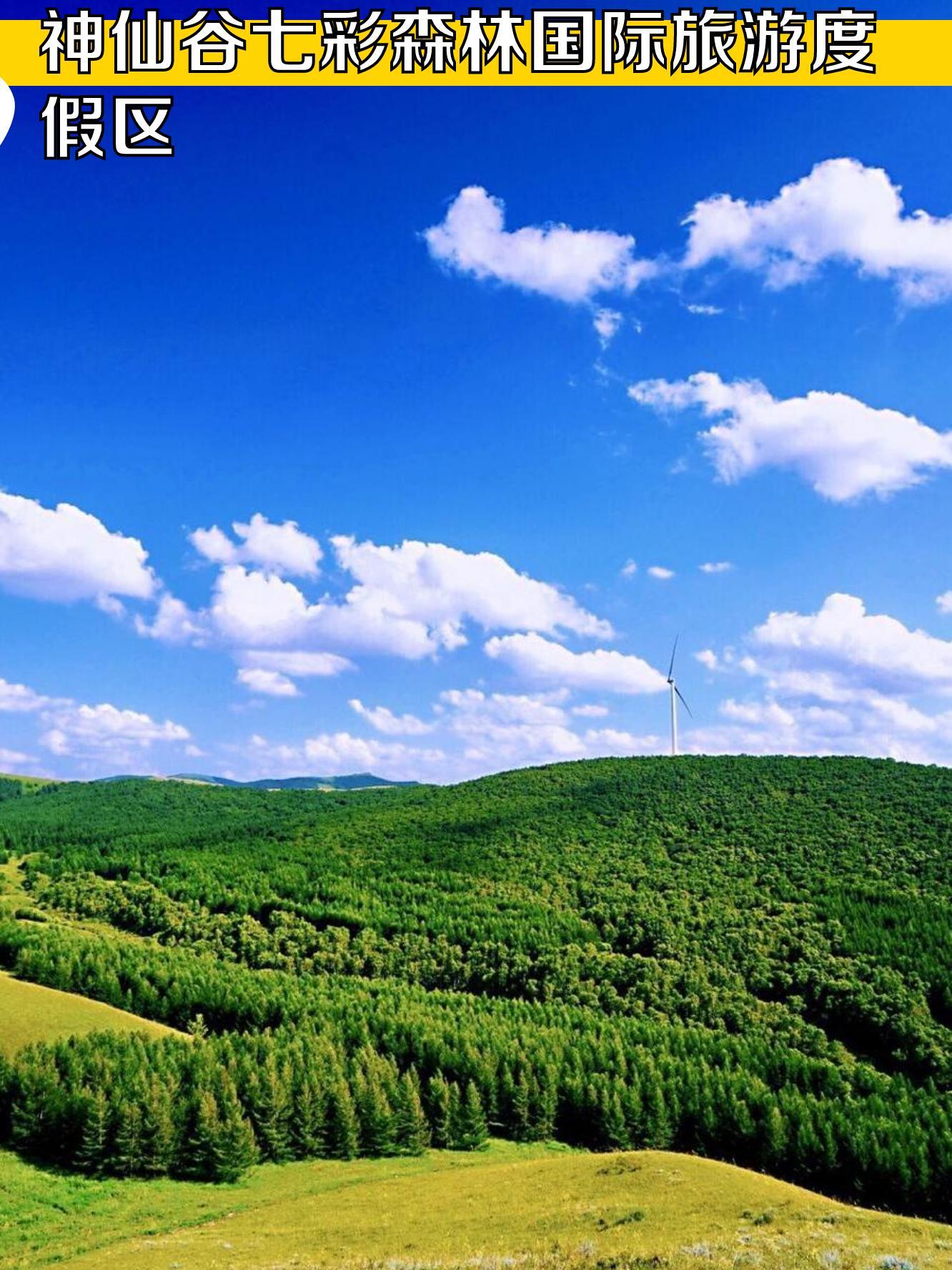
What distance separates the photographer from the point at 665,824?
554 ft

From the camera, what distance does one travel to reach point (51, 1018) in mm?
83500

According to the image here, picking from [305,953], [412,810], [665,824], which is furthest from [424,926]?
[412,810]

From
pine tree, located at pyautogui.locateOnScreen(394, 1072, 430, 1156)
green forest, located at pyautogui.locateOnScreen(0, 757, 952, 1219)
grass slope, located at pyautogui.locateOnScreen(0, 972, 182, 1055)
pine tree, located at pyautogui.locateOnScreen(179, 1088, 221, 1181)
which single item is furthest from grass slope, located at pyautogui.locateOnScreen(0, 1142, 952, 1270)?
grass slope, located at pyautogui.locateOnScreen(0, 972, 182, 1055)

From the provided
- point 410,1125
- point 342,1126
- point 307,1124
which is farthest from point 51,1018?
point 410,1125

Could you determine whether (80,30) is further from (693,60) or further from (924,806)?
(924,806)

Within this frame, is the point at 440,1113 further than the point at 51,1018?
No

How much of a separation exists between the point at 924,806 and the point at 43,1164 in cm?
14850

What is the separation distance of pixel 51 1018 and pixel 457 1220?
173ft

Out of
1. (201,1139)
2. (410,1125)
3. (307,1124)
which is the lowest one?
(410,1125)

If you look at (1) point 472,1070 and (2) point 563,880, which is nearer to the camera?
(1) point 472,1070

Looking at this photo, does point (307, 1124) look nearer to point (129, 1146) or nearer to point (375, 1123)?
point (375, 1123)

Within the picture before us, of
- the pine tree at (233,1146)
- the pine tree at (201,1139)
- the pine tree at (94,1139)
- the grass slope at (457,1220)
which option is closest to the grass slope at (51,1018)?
the pine tree at (94,1139)

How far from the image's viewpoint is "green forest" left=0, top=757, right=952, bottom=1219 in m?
65.4

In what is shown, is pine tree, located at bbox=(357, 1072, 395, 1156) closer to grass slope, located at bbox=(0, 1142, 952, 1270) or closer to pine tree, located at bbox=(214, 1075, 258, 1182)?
grass slope, located at bbox=(0, 1142, 952, 1270)
